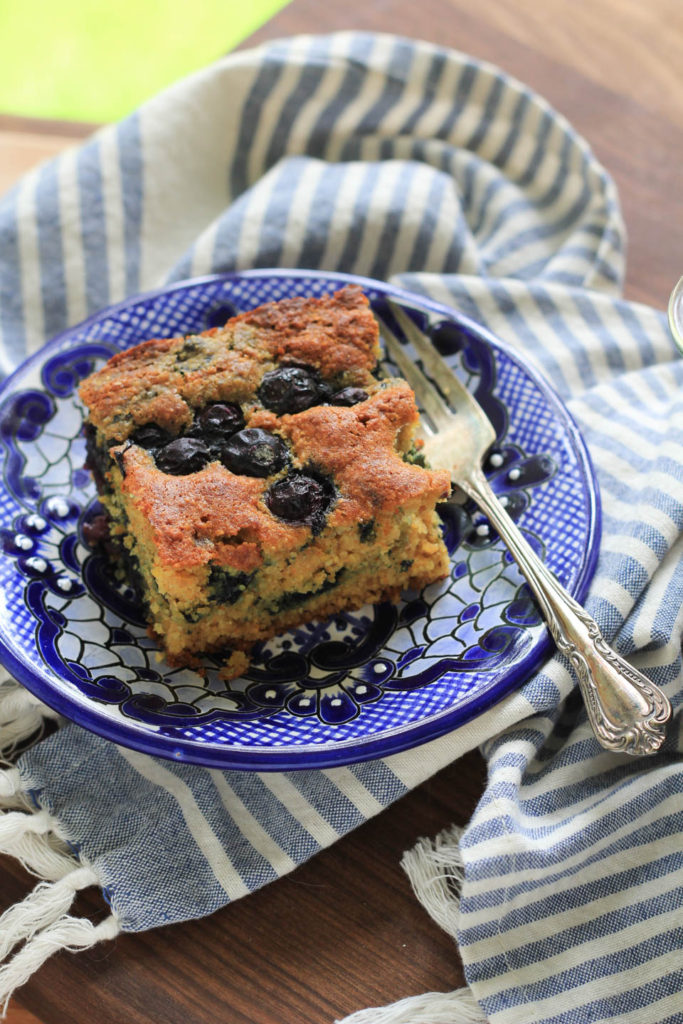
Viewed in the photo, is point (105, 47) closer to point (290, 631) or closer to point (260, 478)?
point (260, 478)

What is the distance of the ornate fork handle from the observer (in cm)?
242

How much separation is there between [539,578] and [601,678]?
309mm

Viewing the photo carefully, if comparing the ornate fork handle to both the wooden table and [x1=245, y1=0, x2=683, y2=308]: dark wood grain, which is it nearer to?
the wooden table

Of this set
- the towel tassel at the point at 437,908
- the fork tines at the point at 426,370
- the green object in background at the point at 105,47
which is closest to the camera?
the towel tassel at the point at 437,908

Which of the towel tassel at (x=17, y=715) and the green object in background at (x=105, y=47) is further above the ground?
the green object in background at (x=105, y=47)

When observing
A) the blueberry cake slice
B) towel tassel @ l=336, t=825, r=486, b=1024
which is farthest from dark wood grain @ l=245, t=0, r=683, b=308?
towel tassel @ l=336, t=825, r=486, b=1024

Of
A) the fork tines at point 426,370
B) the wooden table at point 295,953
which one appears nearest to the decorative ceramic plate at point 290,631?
the fork tines at point 426,370

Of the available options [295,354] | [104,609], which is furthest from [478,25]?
[104,609]

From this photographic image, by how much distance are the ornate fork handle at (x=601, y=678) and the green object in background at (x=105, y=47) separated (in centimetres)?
399

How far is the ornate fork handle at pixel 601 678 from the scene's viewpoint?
2422mm

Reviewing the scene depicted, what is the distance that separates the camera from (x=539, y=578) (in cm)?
266

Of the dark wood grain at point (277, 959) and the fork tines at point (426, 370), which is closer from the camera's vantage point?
the dark wood grain at point (277, 959)

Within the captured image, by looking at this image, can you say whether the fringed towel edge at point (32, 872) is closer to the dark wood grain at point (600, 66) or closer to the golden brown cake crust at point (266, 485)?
the golden brown cake crust at point (266, 485)

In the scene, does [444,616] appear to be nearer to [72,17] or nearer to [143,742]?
[143,742]
